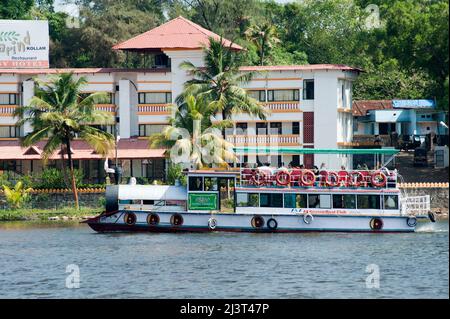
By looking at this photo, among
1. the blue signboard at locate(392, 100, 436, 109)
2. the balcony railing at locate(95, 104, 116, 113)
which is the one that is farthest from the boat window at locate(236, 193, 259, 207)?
the blue signboard at locate(392, 100, 436, 109)

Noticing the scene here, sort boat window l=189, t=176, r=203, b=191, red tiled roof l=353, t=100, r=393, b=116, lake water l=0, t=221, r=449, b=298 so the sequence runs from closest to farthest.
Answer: lake water l=0, t=221, r=449, b=298, boat window l=189, t=176, r=203, b=191, red tiled roof l=353, t=100, r=393, b=116

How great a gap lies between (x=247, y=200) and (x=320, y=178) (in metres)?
3.97

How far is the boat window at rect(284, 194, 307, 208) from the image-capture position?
63.9 metres

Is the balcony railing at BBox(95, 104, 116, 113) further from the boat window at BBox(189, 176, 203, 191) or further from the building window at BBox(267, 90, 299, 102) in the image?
the boat window at BBox(189, 176, 203, 191)

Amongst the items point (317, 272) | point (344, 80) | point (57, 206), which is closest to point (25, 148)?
point (57, 206)

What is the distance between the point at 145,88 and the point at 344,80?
46.3ft

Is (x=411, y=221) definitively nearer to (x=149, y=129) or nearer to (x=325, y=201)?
(x=325, y=201)

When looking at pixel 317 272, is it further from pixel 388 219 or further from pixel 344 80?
pixel 344 80

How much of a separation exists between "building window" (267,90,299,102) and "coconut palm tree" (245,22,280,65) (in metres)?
13.3

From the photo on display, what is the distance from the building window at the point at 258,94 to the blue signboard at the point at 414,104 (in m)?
14.9

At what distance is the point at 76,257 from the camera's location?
55219mm

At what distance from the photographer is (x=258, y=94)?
85.2 metres

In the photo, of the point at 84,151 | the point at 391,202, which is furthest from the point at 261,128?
the point at 391,202

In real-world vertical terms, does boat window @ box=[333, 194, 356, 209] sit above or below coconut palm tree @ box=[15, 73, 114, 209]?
below
